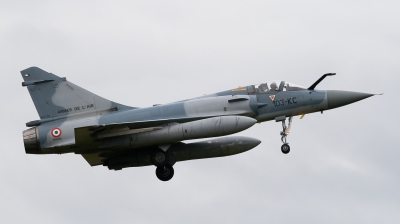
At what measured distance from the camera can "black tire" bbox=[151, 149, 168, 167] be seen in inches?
1021

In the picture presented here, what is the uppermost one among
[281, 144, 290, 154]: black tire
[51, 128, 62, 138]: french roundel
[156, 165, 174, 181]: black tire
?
Answer: [51, 128, 62, 138]: french roundel

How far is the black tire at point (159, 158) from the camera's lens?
25.9m

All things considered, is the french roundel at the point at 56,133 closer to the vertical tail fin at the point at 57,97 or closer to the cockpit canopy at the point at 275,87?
the vertical tail fin at the point at 57,97

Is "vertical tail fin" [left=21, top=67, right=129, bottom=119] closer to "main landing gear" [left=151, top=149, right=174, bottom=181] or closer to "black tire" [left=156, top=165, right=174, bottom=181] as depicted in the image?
"main landing gear" [left=151, top=149, right=174, bottom=181]

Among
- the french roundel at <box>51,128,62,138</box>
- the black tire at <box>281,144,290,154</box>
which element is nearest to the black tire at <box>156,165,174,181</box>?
the french roundel at <box>51,128,62,138</box>

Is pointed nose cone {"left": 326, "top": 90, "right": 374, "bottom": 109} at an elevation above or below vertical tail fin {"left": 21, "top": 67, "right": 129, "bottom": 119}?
below

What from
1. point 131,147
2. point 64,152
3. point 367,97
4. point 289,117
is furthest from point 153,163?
point 367,97

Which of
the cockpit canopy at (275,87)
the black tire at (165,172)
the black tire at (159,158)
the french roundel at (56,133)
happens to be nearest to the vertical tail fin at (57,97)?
the french roundel at (56,133)

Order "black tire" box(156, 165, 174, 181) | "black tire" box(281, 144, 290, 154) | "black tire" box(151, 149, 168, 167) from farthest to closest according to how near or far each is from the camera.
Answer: "black tire" box(156, 165, 174, 181) → "black tire" box(151, 149, 168, 167) → "black tire" box(281, 144, 290, 154)

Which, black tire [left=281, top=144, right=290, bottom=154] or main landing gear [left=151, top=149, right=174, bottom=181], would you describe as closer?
black tire [left=281, top=144, right=290, bottom=154]

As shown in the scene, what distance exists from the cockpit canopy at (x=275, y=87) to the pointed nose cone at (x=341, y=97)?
3.39ft

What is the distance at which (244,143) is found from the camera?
87.0ft

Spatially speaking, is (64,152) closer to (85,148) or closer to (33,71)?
(85,148)

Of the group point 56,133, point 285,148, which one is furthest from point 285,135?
point 56,133
